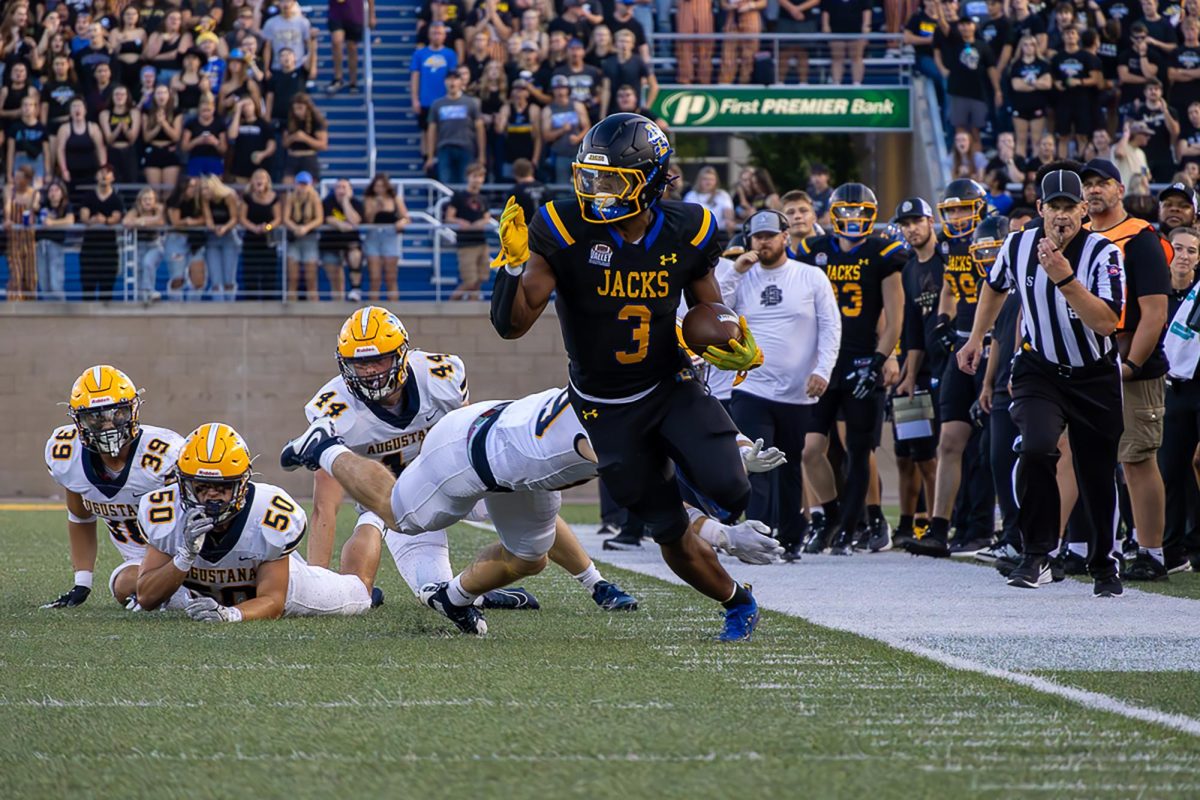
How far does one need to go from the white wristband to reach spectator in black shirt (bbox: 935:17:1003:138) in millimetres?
12964

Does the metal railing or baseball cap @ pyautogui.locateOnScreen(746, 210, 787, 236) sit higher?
the metal railing

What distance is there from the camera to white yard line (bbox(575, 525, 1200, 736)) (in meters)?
4.95

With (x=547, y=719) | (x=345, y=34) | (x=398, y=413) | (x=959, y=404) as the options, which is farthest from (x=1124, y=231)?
(x=345, y=34)

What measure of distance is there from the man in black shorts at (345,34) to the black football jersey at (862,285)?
10.6m

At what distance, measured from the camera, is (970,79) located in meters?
17.8

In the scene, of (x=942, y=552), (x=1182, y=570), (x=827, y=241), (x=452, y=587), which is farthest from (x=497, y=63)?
(x=452, y=587)

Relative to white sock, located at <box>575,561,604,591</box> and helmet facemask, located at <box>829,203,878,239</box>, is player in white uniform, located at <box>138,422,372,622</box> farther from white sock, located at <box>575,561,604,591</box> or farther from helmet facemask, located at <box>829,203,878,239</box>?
helmet facemask, located at <box>829,203,878,239</box>

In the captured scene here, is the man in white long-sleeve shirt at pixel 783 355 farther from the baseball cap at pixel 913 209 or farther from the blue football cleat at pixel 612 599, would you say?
the blue football cleat at pixel 612 599

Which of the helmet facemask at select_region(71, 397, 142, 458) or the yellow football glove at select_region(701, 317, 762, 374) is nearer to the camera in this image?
the yellow football glove at select_region(701, 317, 762, 374)

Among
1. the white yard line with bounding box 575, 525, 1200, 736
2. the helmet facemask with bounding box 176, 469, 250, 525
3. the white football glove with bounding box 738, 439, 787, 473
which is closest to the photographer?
the white yard line with bounding box 575, 525, 1200, 736

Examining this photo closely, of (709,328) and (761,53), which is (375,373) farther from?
(761,53)

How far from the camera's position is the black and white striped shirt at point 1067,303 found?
6703mm

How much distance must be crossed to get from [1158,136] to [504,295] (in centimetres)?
1338

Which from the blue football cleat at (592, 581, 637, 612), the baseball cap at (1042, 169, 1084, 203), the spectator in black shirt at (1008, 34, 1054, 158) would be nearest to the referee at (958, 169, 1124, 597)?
the baseball cap at (1042, 169, 1084, 203)
